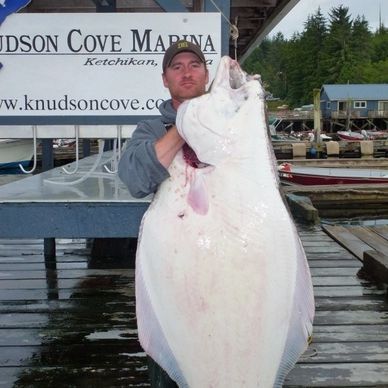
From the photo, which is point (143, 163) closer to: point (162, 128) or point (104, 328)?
point (162, 128)

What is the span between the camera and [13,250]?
20.8ft

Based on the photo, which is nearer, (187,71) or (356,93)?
(187,71)

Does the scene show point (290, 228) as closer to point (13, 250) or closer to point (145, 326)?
point (145, 326)

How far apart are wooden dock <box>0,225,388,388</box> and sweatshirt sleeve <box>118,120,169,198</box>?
160cm

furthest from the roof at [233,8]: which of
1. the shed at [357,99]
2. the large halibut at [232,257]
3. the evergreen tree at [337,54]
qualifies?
the evergreen tree at [337,54]

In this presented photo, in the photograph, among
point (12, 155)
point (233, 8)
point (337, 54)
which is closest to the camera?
point (233, 8)

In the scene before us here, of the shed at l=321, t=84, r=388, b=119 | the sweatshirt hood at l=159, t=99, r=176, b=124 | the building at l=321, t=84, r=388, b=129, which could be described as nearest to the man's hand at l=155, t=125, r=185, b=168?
the sweatshirt hood at l=159, t=99, r=176, b=124

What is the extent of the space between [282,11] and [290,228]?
4115 mm


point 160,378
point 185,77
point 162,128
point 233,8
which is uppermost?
point 233,8

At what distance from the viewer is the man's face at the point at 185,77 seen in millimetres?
2037

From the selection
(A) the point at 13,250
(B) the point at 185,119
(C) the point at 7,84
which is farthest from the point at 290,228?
(A) the point at 13,250

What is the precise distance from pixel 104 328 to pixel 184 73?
233 centimetres

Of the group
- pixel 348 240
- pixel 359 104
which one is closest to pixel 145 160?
pixel 348 240

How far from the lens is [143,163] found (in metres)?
1.80
